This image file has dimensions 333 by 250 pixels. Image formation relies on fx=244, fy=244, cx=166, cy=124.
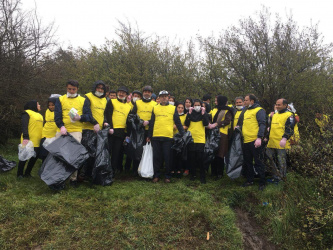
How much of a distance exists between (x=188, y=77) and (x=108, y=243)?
37.1ft

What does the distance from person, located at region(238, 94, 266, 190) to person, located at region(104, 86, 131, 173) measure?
253cm

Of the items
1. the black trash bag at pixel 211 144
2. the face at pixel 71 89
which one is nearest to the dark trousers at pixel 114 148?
the face at pixel 71 89

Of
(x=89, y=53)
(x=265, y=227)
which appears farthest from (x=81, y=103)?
(x=89, y=53)

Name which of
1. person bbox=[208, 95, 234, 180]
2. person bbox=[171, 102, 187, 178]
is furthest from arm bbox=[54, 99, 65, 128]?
person bbox=[208, 95, 234, 180]

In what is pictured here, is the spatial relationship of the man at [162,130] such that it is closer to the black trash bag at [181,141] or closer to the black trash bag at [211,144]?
the black trash bag at [181,141]

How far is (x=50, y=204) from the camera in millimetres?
3646

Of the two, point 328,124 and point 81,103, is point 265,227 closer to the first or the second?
point 328,124

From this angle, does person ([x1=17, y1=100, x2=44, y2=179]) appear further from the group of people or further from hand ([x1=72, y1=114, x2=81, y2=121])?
hand ([x1=72, y1=114, x2=81, y2=121])

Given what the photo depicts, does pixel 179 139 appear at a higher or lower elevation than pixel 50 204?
higher

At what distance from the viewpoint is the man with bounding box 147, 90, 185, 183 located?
4.99m

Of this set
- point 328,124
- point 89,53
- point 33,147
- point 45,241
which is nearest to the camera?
point 45,241

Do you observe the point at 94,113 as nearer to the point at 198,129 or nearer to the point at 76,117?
the point at 76,117

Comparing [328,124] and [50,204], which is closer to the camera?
[328,124]

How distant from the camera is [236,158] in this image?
16.6 feet
